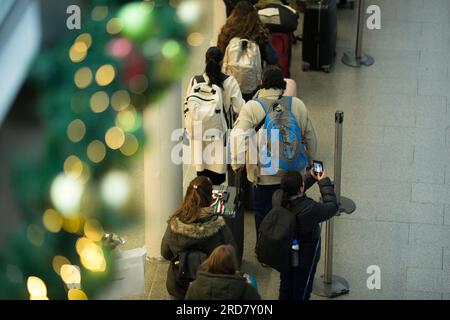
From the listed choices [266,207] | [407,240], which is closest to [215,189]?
[266,207]

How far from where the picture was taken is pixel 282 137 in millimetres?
6391

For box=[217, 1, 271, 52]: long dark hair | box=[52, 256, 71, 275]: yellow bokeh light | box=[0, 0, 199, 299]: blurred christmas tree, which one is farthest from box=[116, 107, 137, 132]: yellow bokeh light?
box=[52, 256, 71, 275]: yellow bokeh light

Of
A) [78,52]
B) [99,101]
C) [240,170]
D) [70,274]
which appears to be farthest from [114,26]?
[70,274]

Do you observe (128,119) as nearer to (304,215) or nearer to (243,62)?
(243,62)

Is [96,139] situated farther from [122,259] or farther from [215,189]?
[215,189]

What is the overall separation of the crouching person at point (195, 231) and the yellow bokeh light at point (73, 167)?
0.71 meters

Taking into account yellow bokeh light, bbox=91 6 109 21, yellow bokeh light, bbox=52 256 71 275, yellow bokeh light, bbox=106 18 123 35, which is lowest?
yellow bokeh light, bbox=52 256 71 275

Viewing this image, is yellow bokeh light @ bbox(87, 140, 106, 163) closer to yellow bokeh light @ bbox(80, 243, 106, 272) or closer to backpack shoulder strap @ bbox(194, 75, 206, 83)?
yellow bokeh light @ bbox(80, 243, 106, 272)

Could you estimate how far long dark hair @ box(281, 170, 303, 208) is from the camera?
565cm

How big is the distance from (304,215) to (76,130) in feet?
5.04

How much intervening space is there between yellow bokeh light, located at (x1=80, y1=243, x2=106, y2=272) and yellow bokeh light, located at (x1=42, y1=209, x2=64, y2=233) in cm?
23

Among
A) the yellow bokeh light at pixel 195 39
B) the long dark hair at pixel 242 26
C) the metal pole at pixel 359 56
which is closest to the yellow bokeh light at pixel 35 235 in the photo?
the long dark hair at pixel 242 26

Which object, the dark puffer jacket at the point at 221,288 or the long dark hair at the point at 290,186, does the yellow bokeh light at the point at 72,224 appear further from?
the long dark hair at the point at 290,186

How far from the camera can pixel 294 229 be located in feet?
18.5
